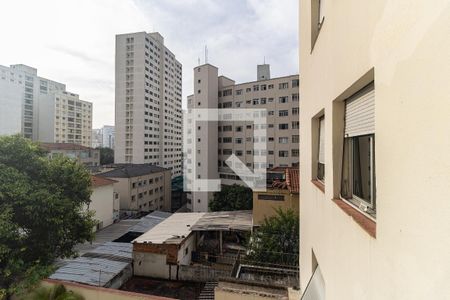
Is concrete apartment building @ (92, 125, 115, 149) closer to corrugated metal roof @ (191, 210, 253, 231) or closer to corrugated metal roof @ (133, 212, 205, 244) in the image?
corrugated metal roof @ (133, 212, 205, 244)

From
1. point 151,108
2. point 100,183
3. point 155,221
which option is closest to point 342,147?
point 155,221

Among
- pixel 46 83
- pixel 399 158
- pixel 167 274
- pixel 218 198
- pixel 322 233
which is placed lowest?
pixel 167 274

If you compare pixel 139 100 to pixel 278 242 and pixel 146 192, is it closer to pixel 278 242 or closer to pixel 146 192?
pixel 146 192

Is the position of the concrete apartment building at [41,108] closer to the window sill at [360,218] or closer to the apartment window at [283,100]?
the apartment window at [283,100]

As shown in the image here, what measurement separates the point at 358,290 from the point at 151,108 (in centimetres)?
5040

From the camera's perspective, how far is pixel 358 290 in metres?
1.57

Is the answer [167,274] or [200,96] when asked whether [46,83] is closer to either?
[200,96]

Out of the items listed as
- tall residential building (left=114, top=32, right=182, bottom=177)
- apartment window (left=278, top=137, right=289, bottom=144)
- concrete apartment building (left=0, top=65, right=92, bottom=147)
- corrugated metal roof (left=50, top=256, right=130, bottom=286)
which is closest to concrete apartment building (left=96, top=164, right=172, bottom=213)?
tall residential building (left=114, top=32, right=182, bottom=177)

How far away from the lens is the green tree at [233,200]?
25.8m

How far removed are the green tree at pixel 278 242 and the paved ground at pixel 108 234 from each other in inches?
382

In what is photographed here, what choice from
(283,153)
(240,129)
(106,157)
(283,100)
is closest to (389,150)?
(283,153)

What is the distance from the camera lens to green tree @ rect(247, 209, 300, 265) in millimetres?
11078

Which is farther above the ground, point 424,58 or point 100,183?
point 424,58

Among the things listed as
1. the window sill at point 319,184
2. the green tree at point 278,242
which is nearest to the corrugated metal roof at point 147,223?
the green tree at point 278,242
